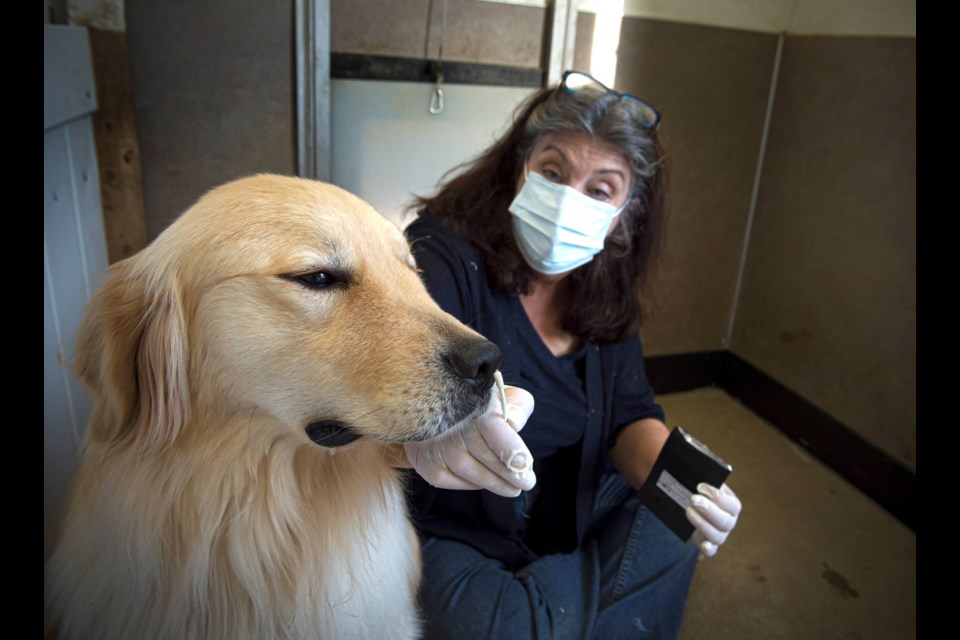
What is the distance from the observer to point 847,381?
277 cm

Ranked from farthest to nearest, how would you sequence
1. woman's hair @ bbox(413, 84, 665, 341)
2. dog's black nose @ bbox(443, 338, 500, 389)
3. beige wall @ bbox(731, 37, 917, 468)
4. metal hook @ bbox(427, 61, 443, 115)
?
beige wall @ bbox(731, 37, 917, 468) → metal hook @ bbox(427, 61, 443, 115) → woman's hair @ bbox(413, 84, 665, 341) → dog's black nose @ bbox(443, 338, 500, 389)

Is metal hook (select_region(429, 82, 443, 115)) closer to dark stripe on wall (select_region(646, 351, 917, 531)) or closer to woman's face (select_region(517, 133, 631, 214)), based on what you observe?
woman's face (select_region(517, 133, 631, 214))

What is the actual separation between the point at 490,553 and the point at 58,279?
128 centimetres

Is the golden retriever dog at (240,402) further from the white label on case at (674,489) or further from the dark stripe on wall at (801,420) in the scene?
the dark stripe on wall at (801,420)

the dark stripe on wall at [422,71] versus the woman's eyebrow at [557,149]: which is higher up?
the dark stripe on wall at [422,71]

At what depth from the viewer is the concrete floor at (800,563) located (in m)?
2.03

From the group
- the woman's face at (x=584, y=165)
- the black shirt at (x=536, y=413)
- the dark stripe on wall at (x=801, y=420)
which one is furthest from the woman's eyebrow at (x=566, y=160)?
the dark stripe on wall at (x=801, y=420)

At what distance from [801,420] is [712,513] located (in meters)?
1.91

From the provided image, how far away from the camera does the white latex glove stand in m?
0.94

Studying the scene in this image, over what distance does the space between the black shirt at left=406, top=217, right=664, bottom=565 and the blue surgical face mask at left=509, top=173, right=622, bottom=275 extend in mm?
143

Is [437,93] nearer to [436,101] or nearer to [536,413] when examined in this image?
[436,101]

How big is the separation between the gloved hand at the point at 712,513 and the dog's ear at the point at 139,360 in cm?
107

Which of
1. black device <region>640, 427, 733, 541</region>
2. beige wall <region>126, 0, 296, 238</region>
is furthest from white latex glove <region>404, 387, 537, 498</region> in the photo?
beige wall <region>126, 0, 296, 238</region>
